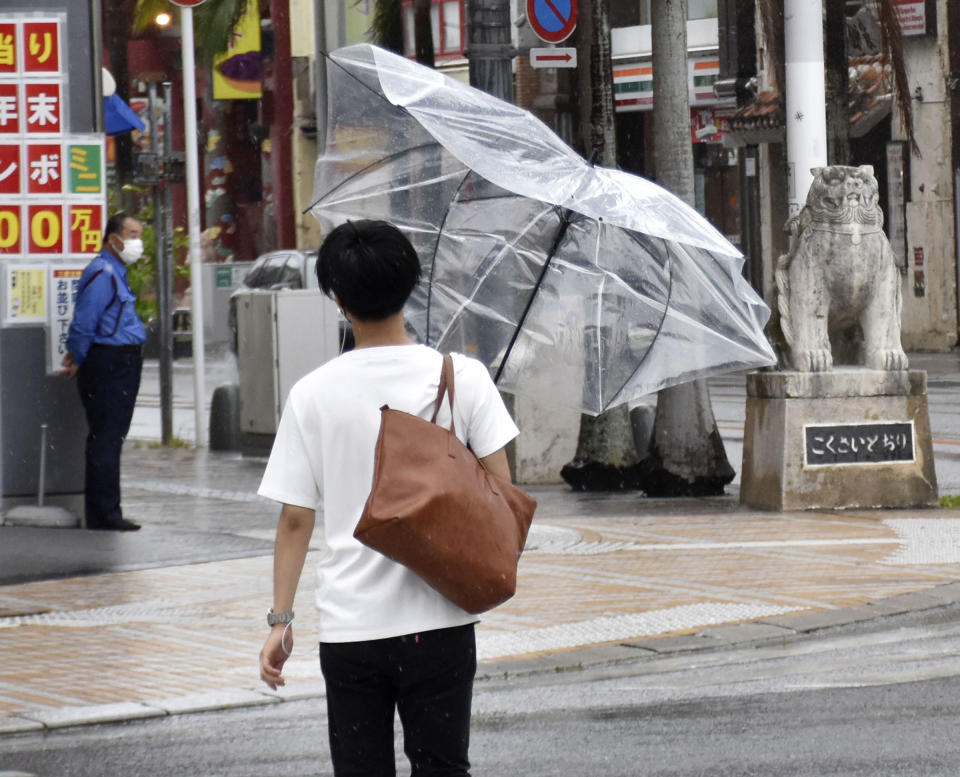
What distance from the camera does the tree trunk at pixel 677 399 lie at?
14.1m

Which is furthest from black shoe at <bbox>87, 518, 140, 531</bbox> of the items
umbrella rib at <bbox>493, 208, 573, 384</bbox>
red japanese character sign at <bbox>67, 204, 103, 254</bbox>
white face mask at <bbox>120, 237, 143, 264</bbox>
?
umbrella rib at <bbox>493, 208, 573, 384</bbox>

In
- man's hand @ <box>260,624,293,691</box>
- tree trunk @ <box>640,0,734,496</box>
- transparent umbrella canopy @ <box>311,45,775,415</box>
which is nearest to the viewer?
man's hand @ <box>260,624,293,691</box>

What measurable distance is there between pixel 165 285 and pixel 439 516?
16.9 metres

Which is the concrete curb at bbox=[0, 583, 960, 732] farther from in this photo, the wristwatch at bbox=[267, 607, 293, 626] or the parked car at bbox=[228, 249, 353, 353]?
the parked car at bbox=[228, 249, 353, 353]

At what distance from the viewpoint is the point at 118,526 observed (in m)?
12.5

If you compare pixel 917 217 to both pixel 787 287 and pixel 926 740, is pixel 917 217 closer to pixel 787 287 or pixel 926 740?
pixel 787 287

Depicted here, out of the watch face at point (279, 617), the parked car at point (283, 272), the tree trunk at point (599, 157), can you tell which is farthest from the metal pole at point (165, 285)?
the watch face at point (279, 617)

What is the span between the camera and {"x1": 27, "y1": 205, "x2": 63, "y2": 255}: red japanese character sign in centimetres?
1260

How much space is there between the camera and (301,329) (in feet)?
59.6

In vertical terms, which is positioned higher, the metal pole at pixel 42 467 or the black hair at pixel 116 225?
the black hair at pixel 116 225

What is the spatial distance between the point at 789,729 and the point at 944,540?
499 centimetres

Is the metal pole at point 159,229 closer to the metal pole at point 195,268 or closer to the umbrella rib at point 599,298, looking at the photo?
the metal pole at point 195,268

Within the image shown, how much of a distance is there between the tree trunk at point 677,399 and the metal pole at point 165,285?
7247mm

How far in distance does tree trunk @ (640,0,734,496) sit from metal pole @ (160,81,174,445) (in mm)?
7247
